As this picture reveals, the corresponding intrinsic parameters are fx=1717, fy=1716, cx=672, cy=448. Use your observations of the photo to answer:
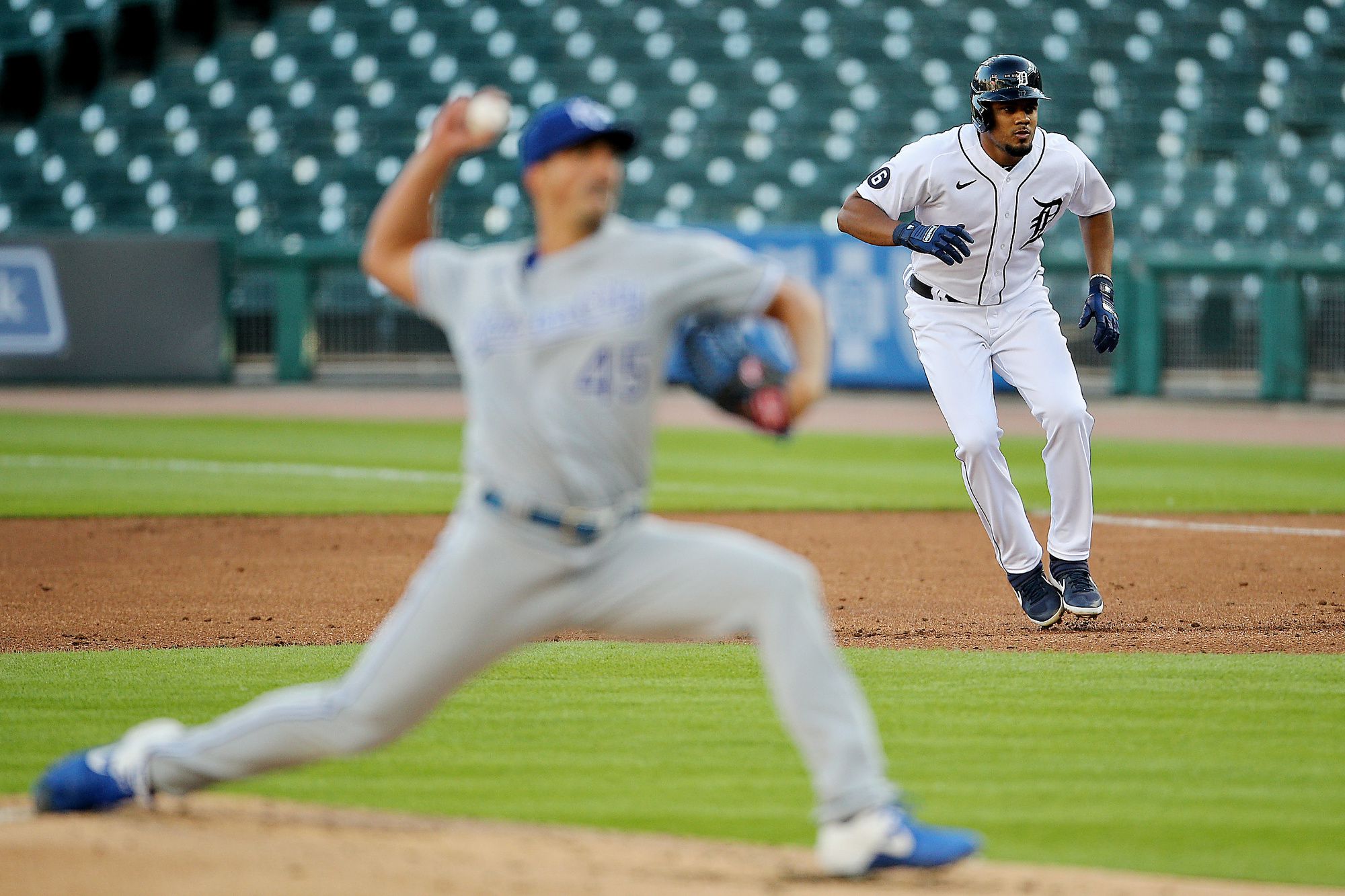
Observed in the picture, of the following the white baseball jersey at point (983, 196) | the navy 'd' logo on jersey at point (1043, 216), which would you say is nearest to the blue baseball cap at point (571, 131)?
the white baseball jersey at point (983, 196)

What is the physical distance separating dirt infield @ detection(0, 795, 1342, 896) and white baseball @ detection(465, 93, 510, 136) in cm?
142

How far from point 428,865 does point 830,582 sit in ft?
14.5

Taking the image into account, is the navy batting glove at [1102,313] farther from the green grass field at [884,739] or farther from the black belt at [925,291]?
the green grass field at [884,739]

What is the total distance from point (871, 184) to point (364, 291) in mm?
13342

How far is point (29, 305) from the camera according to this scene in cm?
1828

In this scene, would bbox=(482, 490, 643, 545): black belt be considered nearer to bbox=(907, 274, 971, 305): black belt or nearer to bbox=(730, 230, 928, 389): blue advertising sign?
bbox=(907, 274, 971, 305): black belt

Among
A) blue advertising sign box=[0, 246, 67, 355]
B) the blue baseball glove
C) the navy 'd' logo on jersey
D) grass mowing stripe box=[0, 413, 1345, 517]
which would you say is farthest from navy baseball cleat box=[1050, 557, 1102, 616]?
blue advertising sign box=[0, 246, 67, 355]

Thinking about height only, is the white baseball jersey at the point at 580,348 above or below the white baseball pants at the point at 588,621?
above

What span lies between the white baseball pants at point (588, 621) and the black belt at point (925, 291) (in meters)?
3.14

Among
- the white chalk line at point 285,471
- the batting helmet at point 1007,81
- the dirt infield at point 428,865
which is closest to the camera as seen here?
the dirt infield at point 428,865

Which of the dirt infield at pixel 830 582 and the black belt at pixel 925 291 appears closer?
the dirt infield at pixel 830 582

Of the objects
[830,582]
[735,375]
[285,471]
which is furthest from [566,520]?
[285,471]

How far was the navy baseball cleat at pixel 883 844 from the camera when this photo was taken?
10.4ft

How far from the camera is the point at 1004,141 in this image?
609cm
